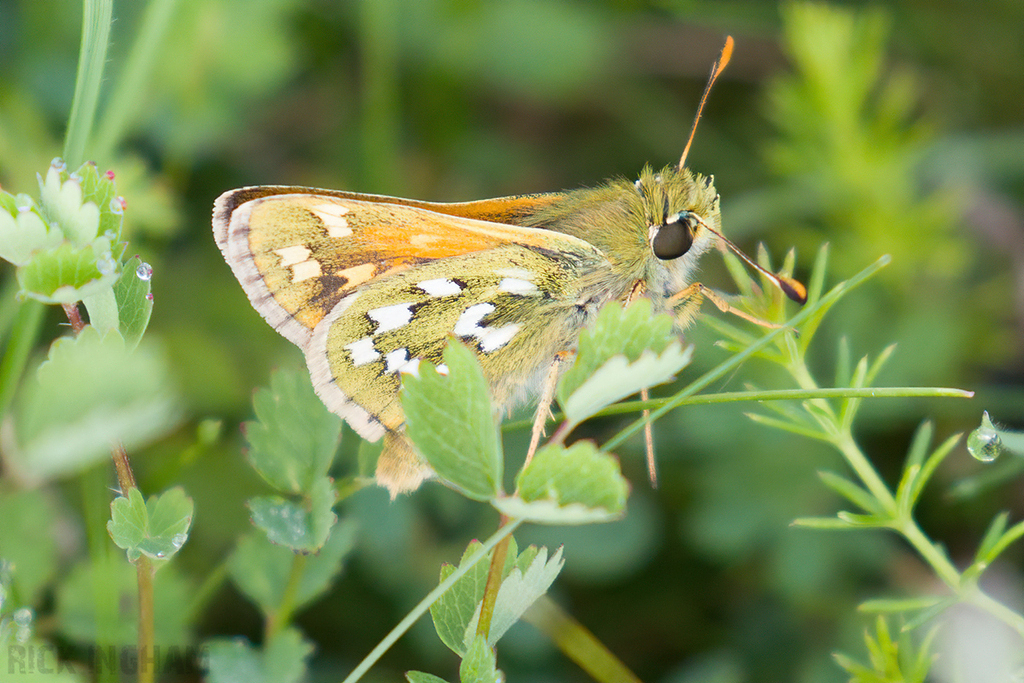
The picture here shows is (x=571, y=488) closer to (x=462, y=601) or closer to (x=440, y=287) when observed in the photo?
(x=462, y=601)

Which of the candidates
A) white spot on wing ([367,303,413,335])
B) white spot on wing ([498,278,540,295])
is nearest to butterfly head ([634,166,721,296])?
white spot on wing ([498,278,540,295])

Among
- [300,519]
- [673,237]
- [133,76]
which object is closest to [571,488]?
[300,519]

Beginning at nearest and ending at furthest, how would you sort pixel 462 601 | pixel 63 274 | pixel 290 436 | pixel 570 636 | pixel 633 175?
1. pixel 63 274
2. pixel 462 601
3. pixel 290 436
4. pixel 570 636
5. pixel 633 175

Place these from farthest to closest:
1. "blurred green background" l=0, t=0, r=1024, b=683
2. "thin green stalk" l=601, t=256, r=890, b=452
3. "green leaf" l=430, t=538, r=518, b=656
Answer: "blurred green background" l=0, t=0, r=1024, b=683, "thin green stalk" l=601, t=256, r=890, b=452, "green leaf" l=430, t=538, r=518, b=656

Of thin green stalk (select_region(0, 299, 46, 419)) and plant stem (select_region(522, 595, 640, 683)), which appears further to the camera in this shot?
plant stem (select_region(522, 595, 640, 683))

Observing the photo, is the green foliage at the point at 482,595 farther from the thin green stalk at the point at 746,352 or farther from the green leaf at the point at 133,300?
the green leaf at the point at 133,300

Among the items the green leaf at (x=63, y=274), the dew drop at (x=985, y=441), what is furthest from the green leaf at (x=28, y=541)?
the dew drop at (x=985, y=441)

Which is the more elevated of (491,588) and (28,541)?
(491,588)

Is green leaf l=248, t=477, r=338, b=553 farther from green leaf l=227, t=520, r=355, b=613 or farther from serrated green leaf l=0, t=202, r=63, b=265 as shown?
serrated green leaf l=0, t=202, r=63, b=265

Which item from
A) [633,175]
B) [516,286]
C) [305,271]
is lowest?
[305,271]
